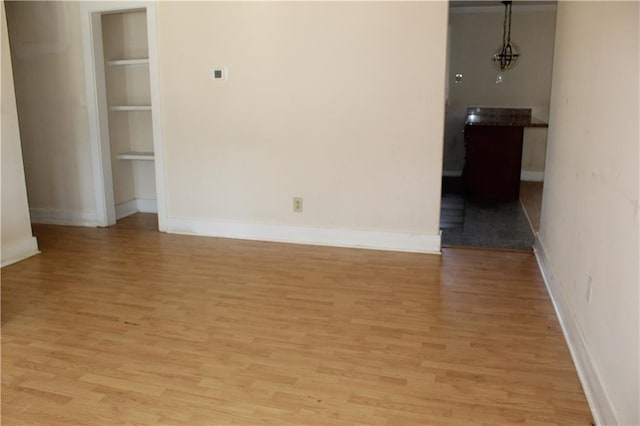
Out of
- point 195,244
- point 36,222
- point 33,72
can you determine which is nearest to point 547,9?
point 195,244

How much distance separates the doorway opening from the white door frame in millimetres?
3104

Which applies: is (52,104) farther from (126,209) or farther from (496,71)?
(496,71)

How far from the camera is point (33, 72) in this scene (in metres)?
4.90

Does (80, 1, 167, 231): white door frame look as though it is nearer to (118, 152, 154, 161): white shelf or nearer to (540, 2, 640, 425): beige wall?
(118, 152, 154, 161): white shelf

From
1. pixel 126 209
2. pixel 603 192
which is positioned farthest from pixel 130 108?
pixel 603 192

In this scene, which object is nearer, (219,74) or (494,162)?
(219,74)

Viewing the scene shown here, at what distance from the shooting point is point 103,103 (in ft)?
15.9

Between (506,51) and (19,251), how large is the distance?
6501 millimetres

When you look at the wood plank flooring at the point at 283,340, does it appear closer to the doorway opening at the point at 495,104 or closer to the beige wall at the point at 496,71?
the doorway opening at the point at 495,104

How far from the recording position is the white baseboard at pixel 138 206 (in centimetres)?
541

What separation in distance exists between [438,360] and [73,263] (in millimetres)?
2773

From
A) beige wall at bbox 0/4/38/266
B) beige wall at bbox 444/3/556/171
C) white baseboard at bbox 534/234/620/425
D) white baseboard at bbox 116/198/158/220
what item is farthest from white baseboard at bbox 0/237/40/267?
beige wall at bbox 444/3/556/171

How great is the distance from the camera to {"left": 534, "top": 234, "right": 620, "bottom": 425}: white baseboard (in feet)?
6.44

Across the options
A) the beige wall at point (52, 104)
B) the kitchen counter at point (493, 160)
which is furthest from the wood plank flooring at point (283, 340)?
the kitchen counter at point (493, 160)
